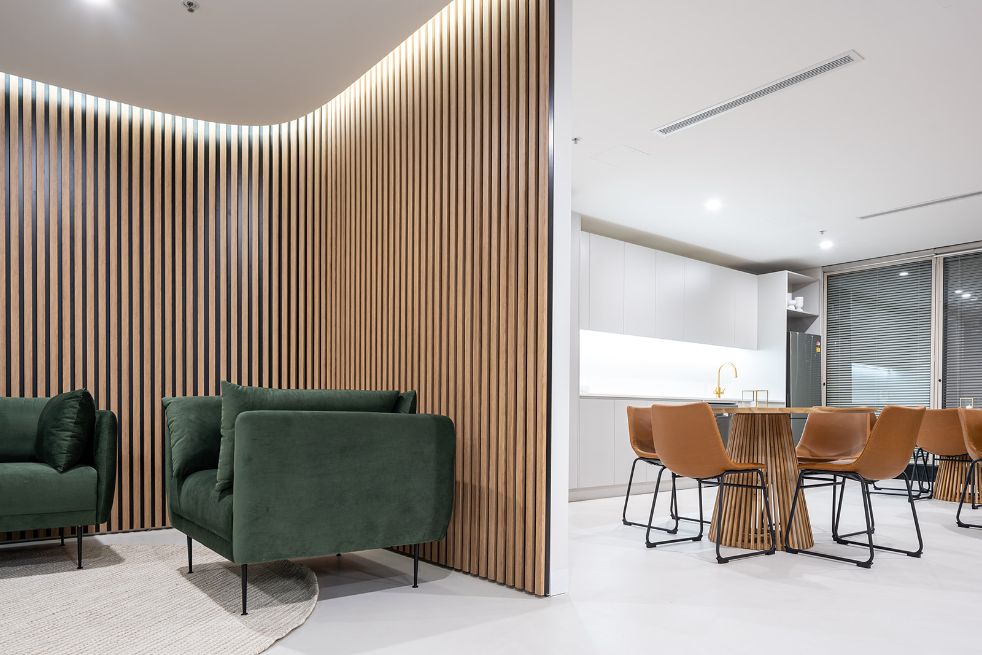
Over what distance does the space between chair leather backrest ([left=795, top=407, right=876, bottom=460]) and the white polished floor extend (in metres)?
0.84

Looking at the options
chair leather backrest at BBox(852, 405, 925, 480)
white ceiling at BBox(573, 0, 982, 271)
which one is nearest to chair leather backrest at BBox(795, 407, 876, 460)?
chair leather backrest at BBox(852, 405, 925, 480)

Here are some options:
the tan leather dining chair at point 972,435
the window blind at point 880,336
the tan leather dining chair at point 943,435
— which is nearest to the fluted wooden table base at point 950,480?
the tan leather dining chair at point 943,435

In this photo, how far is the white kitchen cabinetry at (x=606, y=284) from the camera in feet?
23.4

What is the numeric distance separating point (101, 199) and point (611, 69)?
3364 mm

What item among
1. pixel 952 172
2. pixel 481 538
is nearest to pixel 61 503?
pixel 481 538

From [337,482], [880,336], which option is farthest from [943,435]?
[337,482]

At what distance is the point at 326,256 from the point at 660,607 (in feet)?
10.8

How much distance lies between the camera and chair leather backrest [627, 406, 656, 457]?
5.32 metres

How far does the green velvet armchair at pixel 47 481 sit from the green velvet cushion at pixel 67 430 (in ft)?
0.14

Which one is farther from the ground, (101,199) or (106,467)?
(101,199)

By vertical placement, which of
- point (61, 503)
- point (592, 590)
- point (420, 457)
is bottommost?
point (592, 590)

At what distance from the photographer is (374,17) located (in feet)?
11.9

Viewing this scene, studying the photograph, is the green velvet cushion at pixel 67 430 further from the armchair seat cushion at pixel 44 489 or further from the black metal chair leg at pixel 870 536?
the black metal chair leg at pixel 870 536

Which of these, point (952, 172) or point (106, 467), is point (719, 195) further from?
point (106, 467)
